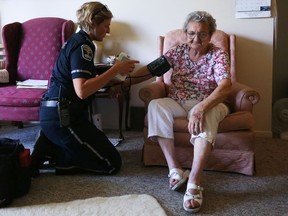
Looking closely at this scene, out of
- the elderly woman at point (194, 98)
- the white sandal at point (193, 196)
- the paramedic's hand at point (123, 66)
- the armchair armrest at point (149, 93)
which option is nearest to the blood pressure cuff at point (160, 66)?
the elderly woman at point (194, 98)

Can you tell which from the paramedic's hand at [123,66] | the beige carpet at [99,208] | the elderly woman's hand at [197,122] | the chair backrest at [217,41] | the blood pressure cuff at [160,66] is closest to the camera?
the beige carpet at [99,208]

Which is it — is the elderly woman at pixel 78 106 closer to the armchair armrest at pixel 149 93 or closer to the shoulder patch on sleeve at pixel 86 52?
the shoulder patch on sleeve at pixel 86 52

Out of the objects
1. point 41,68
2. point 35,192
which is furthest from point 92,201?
point 41,68

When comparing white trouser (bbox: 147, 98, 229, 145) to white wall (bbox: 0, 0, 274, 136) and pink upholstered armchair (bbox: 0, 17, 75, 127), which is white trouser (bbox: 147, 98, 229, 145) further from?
pink upholstered armchair (bbox: 0, 17, 75, 127)

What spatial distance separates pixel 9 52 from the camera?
273 centimetres

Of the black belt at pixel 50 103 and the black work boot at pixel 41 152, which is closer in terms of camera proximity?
the black belt at pixel 50 103

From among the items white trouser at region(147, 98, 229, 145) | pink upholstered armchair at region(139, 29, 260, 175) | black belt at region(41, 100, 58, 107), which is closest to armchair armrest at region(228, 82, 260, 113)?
pink upholstered armchair at region(139, 29, 260, 175)

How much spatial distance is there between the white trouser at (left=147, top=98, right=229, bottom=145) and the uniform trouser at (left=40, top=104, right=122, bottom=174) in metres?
0.30

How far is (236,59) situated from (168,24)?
0.64 meters

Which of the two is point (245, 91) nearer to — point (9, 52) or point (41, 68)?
point (41, 68)

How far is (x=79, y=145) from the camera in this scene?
1866 millimetres

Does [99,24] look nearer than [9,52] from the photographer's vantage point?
Yes

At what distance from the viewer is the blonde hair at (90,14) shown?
175 cm

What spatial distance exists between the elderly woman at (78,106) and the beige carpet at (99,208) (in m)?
0.34
